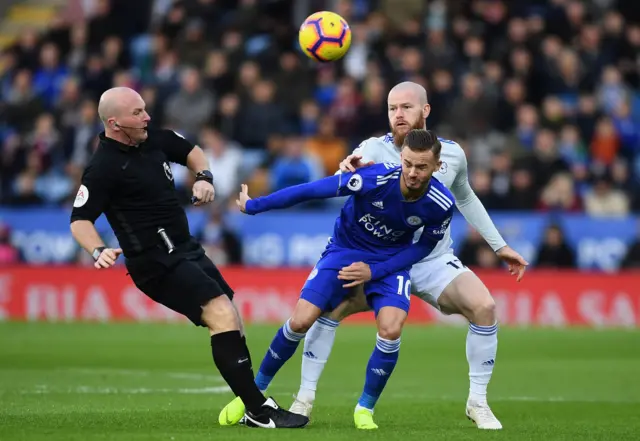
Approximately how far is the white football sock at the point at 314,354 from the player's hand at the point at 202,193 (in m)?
1.35

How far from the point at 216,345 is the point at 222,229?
11570 millimetres

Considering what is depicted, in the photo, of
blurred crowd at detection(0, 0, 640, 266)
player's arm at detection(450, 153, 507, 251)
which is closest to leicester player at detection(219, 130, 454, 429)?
player's arm at detection(450, 153, 507, 251)

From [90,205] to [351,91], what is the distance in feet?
44.0

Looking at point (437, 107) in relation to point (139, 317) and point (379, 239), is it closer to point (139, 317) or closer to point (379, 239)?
point (139, 317)

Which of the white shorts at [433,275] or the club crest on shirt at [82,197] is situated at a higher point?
the club crest on shirt at [82,197]

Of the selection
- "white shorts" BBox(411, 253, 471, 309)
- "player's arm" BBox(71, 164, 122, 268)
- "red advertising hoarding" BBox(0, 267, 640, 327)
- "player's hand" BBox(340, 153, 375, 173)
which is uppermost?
"player's hand" BBox(340, 153, 375, 173)

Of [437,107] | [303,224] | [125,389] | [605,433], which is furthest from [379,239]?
[437,107]

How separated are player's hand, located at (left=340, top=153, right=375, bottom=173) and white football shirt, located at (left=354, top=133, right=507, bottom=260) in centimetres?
35

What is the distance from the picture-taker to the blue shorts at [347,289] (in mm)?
8953

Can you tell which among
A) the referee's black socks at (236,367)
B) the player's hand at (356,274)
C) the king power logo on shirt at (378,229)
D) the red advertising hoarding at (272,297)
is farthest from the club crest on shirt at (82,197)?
the red advertising hoarding at (272,297)

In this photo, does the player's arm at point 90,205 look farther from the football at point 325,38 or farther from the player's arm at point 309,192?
the football at point 325,38

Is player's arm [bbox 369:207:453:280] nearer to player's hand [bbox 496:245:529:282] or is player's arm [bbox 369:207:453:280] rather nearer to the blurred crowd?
player's hand [bbox 496:245:529:282]

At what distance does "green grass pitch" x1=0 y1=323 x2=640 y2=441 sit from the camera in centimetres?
854

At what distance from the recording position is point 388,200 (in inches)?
349
